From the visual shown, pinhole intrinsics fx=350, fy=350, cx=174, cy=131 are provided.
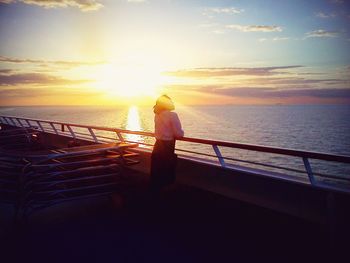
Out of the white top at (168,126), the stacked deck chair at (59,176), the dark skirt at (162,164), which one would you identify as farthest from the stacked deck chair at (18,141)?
the white top at (168,126)

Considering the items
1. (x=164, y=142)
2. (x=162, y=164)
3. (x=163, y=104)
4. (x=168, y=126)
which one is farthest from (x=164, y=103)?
(x=162, y=164)

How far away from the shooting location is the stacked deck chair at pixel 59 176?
16.5 feet

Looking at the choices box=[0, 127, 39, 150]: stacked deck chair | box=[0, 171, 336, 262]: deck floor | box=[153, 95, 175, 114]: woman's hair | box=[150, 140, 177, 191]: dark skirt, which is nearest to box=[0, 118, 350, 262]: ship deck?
box=[0, 171, 336, 262]: deck floor

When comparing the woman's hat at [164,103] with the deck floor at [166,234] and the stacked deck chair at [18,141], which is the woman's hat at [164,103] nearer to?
the deck floor at [166,234]

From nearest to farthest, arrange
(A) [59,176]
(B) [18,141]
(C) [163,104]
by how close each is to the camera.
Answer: (C) [163,104], (A) [59,176], (B) [18,141]

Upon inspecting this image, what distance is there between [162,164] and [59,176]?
1.75 meters

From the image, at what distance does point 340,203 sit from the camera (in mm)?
4176

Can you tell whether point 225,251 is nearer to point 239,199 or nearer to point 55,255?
point 239,199

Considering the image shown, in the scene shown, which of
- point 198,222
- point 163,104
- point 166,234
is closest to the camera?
point 166,234

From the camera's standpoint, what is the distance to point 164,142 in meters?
5.89

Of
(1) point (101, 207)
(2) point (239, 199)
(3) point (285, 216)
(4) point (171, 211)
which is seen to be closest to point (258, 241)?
(3) point (285, 216)

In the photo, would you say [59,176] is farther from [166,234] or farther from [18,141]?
[18,141]

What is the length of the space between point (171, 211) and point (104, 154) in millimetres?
1514

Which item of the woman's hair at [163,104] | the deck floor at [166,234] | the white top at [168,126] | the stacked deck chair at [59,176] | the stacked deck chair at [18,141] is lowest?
the deck floor at [166,234]
